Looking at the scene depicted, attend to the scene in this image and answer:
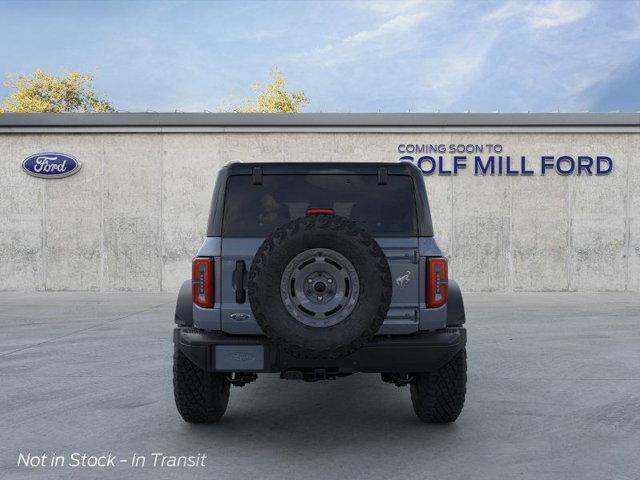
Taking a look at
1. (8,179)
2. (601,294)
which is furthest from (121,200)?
(601,294)

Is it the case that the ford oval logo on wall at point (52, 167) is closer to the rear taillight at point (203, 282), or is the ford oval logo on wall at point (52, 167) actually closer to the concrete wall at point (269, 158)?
the concrete wall at point (269, 158)

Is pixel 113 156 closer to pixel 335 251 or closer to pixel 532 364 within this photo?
pixel 532 364

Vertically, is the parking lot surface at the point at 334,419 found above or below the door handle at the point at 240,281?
below

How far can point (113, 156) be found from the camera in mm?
18547

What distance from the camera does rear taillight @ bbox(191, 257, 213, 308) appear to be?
184 inches

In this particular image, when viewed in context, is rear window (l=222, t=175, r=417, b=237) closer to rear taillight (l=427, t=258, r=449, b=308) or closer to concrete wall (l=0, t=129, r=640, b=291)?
rear taillight (l=427, t=258, r=449, b=308)

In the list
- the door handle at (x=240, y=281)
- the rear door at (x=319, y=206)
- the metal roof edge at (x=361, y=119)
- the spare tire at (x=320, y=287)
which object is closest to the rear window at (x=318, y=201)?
the rear door at (x=319, y=206)

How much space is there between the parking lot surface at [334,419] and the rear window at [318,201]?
1476 millimetres

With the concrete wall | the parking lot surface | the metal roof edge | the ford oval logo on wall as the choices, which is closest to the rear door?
the parking lot surface

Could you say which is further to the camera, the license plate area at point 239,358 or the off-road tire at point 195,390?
the off-road tire at point 195,390

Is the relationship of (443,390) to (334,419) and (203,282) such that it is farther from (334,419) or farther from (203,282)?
(203,282)

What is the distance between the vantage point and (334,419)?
544 centimetres

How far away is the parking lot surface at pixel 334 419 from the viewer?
429 centimetres

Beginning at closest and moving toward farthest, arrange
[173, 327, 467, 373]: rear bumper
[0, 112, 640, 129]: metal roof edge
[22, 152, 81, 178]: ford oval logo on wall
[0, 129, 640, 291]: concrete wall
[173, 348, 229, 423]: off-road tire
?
[173, 327, 467, 373]: rear bumper
[173, 348, 229, 423]: off-road tire
[0, 129, 640, 291]: concrete wall
[0, 112, 640, 129]: metal roof edge
[22, 152, 81, 178]: ford oval logo on wall
